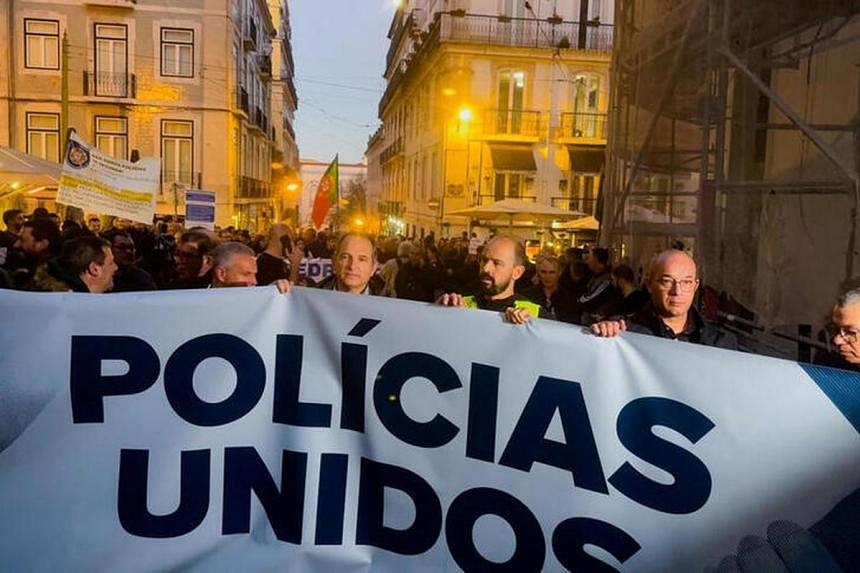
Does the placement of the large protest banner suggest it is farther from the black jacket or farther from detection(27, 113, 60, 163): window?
detection(27, 113, 60, 163): window

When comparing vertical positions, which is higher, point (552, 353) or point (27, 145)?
point (27, 145)

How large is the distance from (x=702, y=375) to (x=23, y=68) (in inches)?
1188

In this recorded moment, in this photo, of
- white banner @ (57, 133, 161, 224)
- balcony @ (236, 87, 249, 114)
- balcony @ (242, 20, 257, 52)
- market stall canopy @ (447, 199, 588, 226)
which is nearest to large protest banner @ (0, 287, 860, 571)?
white banner @ (57, 133, 161, 224)

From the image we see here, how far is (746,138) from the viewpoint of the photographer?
1091cm

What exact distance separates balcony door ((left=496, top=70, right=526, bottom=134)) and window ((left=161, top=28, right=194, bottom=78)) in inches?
448

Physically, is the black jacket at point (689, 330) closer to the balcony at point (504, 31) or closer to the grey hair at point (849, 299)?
the grey hair at point (849, 299)

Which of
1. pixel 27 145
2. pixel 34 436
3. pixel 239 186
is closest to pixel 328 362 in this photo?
pixel 34 436

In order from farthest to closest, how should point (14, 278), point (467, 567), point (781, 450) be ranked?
1. point (14, 278)
2. point (467, 567)
3. point (781, 450)

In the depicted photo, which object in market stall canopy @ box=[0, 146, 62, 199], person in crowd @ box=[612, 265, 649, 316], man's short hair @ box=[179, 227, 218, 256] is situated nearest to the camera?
person in crowd @ box=[612, 265, 649, 316]

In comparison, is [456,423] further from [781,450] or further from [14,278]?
[14,278]

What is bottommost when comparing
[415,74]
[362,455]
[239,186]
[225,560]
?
[225,560]

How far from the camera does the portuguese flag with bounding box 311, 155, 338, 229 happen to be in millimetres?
16062

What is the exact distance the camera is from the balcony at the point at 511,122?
99.9ft

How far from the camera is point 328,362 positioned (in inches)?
127
